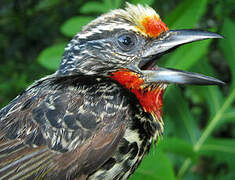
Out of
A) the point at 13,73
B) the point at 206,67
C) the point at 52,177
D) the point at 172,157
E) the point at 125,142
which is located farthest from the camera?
the point at 13,73

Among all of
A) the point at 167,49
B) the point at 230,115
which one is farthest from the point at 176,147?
the point at 167,49

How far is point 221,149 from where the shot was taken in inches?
109

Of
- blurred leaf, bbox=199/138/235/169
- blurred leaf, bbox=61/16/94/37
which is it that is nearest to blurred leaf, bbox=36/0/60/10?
blurred leaf, bbox=61/16/94/37

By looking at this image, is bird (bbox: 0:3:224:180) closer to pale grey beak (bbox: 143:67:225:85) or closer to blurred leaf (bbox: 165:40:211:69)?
pale grey beak (bbox: 143:67:225:85)

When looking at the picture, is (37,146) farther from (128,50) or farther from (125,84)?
(128,50)

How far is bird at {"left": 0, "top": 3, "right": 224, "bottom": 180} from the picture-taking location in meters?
1.57

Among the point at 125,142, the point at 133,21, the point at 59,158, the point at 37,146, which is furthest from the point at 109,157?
the point at 133,21

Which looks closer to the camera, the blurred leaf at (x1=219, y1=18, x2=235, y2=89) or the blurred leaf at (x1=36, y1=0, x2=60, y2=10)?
the blurred leaf at (x1=219, y1=18, x2=235, y2=89)

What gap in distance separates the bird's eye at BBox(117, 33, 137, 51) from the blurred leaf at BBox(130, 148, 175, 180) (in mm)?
709

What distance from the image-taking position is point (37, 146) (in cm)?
157

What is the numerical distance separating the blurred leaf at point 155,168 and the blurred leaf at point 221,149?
2.64 ft

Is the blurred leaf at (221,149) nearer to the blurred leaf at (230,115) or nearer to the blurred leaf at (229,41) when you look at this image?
the blurred leaf at (230,115)

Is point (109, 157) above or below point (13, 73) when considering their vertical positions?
below

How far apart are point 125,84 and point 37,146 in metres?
0.55
